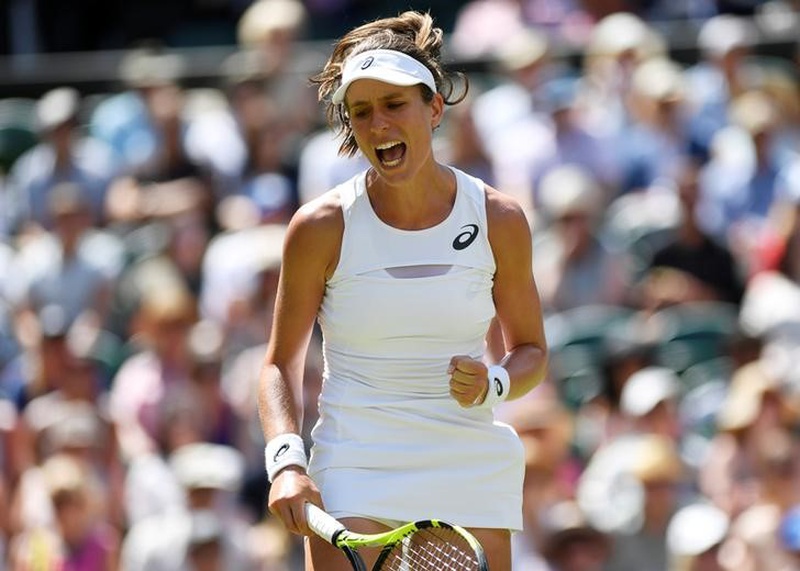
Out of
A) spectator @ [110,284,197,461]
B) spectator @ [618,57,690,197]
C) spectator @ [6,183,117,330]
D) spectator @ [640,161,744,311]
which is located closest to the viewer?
spectator @ [110,284,197,461]

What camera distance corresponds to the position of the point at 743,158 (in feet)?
35.7

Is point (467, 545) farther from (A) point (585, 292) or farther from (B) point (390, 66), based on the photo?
(A) point (585, 292)

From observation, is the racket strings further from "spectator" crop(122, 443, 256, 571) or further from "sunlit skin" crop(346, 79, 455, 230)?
"spectator" crop(122, 443, 256, 571)

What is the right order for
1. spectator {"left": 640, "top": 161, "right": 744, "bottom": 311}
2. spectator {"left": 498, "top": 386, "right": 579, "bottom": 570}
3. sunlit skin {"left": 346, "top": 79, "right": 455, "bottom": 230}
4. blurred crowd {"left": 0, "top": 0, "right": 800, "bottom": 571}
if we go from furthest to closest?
spectator {"left": 640, "top": 161, "right": 744, "bottom": 311} → blurred crowd {"left": 0, "top": 0, "right": 800, "bottom": 571} → spectator {"left": 498, "top": 386, "right": 579, "bottom": 570} → sunlit skin {"left": 346, "top": 79, "right": 455, "bottom": 230}

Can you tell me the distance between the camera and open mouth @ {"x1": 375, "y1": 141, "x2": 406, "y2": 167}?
183 inches

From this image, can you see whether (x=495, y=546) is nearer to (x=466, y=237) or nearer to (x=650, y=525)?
(x=466, y=237)

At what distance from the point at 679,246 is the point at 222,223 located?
249cm

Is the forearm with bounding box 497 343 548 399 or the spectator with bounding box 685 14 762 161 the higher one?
the forearm with bounding box 497 343 548 399

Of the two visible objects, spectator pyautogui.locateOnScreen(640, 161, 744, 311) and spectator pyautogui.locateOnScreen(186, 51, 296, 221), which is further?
spectator pyautogui.locateOnScreen(186, 51, 296, 221)

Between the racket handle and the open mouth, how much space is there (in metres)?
0.82

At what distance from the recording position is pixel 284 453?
4.64 m

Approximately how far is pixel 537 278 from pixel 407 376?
5404 mm

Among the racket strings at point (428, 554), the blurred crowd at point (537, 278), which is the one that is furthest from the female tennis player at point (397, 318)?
the blurred crowd at point (537, 278)

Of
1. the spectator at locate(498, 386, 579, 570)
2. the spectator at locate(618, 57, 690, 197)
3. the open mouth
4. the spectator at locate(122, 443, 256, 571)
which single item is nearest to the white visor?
the open mouth
